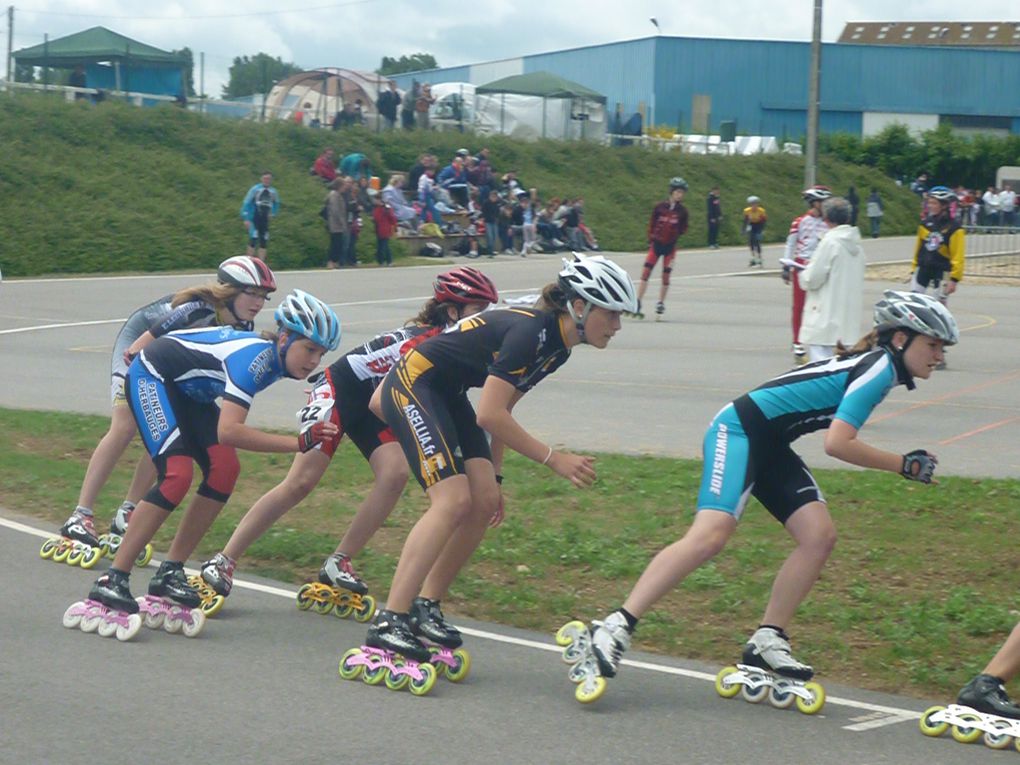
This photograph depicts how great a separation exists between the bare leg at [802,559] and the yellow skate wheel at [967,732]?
898mm

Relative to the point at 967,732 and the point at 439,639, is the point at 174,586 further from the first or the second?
the point at 967,732

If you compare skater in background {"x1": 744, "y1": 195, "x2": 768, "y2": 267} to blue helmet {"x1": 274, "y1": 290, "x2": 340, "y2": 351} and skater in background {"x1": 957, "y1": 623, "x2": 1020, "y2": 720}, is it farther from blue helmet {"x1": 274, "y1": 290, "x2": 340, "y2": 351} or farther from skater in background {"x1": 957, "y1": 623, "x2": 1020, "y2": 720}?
skater in background {"x1": 957, "y1": 623, "x2": 1020, "y2": 720}

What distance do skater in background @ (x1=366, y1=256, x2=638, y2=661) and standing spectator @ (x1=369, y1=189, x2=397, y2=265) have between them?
2970cm

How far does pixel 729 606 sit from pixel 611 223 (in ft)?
138

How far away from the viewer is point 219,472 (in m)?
7.40

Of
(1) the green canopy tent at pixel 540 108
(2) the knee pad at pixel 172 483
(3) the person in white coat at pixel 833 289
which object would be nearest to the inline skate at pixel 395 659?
(2) the knee pad at pixel 172 483

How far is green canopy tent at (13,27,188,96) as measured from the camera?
45.2 meters

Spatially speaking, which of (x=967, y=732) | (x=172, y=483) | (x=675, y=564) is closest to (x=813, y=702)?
(x=967, y=732)

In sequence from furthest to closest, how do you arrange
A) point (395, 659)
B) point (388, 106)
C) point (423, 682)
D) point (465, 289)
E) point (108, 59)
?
point (388, 106)
point (108, 59)
point (465, 289)
point (395, 659)
point (423, 682)

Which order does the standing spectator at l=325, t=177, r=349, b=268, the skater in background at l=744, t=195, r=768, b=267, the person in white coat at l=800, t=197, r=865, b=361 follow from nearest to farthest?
the person in white coat at l=800, t=197, r=865, b=361
the standing spectator at l=325, t=177, r=349, b=268
the skater in background at l=744, t=195, r=768, b=267

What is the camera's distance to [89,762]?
5367mm

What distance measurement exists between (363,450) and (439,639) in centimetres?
146

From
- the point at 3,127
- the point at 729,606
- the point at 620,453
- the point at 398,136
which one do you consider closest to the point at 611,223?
the point at 398,136

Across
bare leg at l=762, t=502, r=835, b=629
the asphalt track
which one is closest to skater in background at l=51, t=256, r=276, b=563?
the asphalt track
